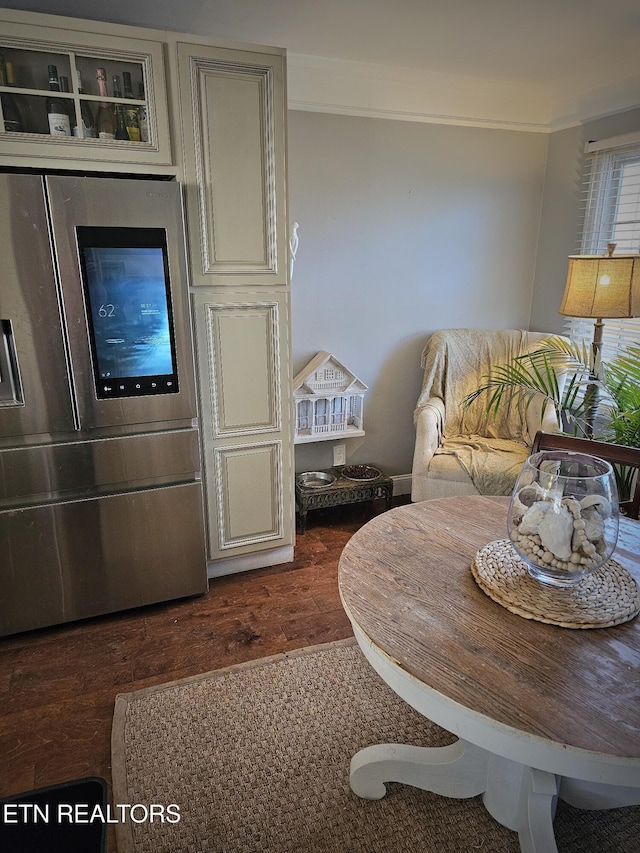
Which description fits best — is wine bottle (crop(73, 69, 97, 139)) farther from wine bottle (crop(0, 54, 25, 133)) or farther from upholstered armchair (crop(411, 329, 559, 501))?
upholstered armchair (crop(411, 329, 559, 501))

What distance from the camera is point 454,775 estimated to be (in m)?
1.46

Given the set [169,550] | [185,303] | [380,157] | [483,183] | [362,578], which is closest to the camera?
[362,578]

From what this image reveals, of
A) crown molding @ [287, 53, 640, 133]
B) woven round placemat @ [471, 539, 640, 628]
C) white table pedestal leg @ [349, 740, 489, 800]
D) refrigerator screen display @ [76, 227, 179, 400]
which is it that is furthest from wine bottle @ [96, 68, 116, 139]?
white table pedestal leg @ [349, 740, 489, 800]

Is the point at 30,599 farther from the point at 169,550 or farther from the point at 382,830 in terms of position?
the point at 382,830

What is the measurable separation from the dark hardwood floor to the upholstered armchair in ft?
2.47

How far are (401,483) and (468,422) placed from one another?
631 millimetres

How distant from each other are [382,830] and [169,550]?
1319 mm

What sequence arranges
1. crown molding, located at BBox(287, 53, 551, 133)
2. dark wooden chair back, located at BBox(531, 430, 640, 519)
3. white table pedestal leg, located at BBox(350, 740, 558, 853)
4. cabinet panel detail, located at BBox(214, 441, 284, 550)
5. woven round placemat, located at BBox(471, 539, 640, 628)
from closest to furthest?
woven round placemat, located at BBox(471, 539, 640, 628), white table pedestal leg, located at BBox(350, 740, 558, 853), dark wooden chair back, located at BBox(531, 430, 640, 519), cabinet panel detail, located at BBox(214, 441, 284, 550), crown molding, located at BBox(287, 53, 551, 133)

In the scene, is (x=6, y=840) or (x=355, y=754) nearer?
(x=6, y=840)

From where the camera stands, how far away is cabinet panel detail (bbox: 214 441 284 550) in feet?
8.20

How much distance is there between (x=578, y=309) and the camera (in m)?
2.46

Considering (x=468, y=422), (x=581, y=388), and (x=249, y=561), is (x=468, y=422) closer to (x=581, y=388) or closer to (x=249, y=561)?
(x=581, y=388)

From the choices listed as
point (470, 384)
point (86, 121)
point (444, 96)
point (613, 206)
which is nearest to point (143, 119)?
point (86, 121)

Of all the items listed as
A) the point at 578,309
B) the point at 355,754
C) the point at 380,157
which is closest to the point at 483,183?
the point at 380,157
